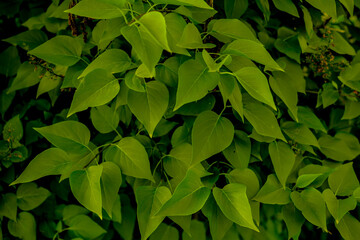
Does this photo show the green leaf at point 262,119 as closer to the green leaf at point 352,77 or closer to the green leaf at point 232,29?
the green leaf at point 232,29

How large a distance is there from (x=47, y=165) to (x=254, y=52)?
2.01 ft

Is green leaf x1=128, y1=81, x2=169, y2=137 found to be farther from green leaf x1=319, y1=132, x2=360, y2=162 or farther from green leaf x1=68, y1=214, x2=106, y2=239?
green leaf x1=319, y1=132, x2=360, y2=162

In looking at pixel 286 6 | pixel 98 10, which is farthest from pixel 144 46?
pixel 286 6

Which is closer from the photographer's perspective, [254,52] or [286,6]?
[254,52]

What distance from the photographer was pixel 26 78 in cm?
127

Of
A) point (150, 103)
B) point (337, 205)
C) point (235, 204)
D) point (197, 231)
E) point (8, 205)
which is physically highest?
point (150, 103)

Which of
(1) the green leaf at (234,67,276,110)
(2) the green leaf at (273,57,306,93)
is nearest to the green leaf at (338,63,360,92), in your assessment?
(2) the green leaf at (273,57,306,93)

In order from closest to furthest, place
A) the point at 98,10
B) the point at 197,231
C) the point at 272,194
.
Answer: the point at 98,10 < the point at 272,194 < the point at 197,231

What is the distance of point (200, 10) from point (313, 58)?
0.48 metres

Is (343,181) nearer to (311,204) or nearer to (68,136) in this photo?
(311,204)

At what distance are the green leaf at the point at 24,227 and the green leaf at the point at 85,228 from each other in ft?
0.44

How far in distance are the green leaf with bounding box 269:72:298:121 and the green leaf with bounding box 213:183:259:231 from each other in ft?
0.97

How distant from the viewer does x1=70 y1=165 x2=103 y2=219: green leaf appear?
90 cm

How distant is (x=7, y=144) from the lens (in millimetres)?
1224
